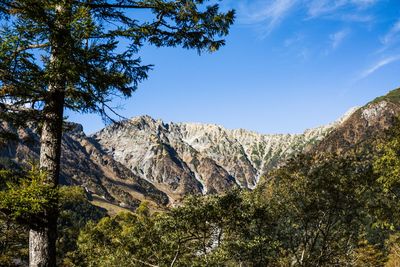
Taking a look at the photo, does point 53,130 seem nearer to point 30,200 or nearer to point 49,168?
point 49,168

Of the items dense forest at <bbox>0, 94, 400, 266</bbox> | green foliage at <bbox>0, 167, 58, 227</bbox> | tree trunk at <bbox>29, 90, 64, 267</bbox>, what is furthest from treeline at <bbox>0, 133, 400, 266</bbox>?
green foliage at <bbox>0, 167, 58, 227</bbox>

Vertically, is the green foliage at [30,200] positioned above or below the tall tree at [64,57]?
below

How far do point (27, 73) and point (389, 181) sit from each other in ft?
55.5

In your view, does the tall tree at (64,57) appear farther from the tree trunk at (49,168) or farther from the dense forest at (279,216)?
the dense forest at (279,216)

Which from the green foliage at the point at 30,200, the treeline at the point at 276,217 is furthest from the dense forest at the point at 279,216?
the green foliage at the point at 30,200

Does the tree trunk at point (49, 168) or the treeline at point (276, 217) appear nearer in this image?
the tree trunk at point (49, 168)

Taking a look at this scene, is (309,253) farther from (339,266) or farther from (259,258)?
(339,266)

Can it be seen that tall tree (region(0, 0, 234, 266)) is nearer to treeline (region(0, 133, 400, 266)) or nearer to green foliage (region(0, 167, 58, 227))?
green foliage (region(0, 167, 58, 227))

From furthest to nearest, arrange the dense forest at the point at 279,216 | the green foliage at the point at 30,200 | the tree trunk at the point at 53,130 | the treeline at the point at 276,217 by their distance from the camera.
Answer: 1. the treeline at the point at 276,217
2. the dense forest at the point at 279,216
3. the tree trunk at the point at 53,130
4. the green foliage at the point at 30,200

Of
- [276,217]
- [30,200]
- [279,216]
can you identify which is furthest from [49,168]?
[279,216]

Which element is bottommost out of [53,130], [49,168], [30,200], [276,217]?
[30,200]

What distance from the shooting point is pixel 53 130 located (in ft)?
28.1

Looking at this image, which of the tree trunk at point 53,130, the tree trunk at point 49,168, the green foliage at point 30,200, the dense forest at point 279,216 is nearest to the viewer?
the green foliage at point 30,200

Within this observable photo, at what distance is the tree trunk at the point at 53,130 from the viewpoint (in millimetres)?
7539
